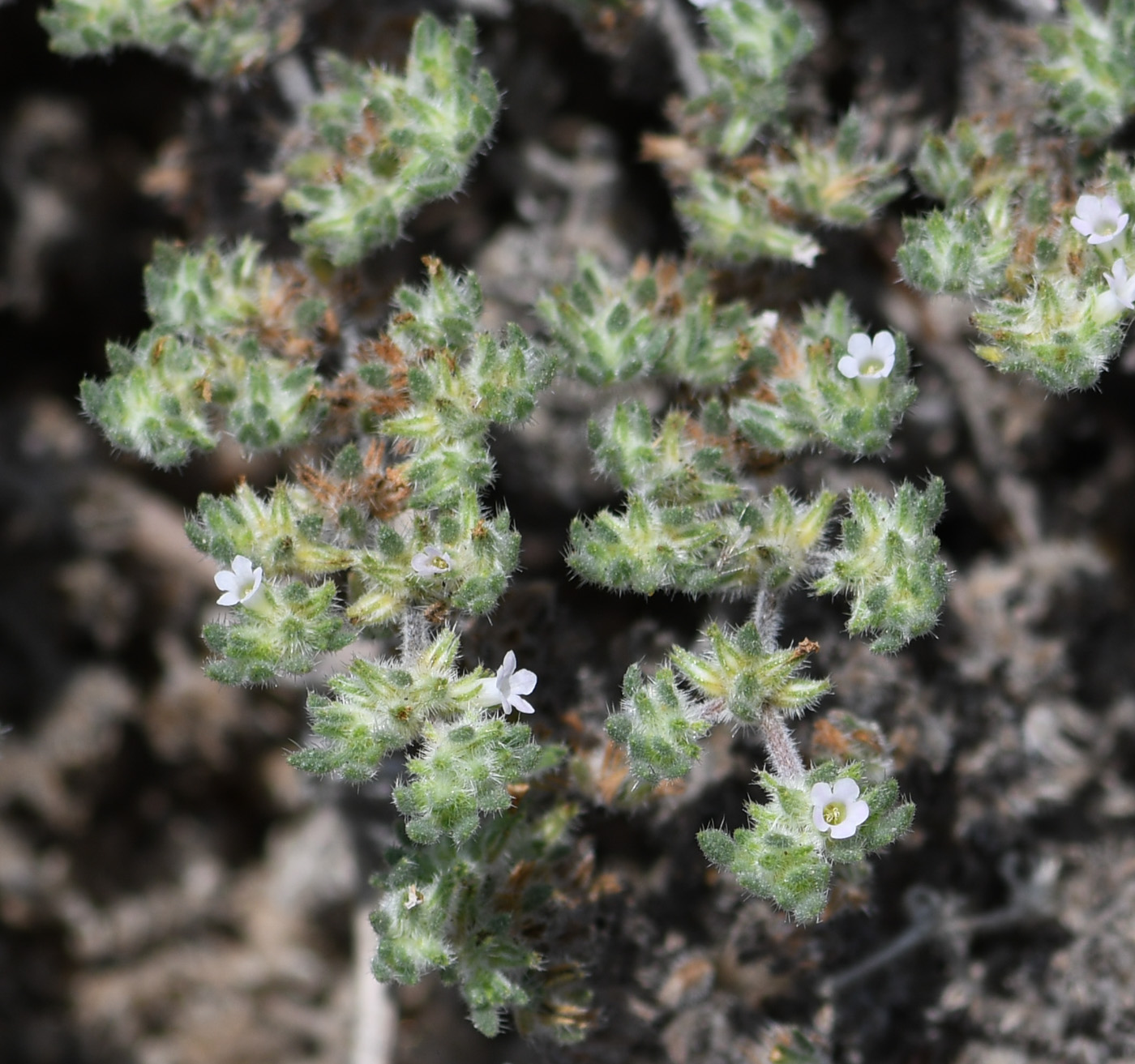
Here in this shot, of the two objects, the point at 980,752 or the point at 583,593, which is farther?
the point at 583,593

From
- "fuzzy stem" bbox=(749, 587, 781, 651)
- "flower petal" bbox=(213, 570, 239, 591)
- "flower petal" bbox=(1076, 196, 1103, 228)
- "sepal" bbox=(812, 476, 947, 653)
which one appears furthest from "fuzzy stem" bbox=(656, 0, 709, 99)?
"flower petal" bbox=(213, 570, 239, 591)

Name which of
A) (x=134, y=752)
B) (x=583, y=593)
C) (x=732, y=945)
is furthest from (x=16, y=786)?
(x=732, y=945)

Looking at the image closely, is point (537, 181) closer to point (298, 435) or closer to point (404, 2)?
point (404, 2)

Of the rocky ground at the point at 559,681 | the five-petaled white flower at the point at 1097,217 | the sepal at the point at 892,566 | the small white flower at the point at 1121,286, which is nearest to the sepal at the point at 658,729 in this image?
the sepal at the point at 892,566

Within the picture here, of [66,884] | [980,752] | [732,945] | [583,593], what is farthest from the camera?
[66,884]

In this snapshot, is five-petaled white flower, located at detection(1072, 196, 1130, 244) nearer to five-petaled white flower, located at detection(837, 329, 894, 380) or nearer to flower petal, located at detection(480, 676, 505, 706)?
five-petaled white flower, located at detection(837, 329, 894, 380)

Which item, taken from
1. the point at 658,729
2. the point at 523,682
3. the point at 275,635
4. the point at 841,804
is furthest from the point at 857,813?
the point at 275,635
